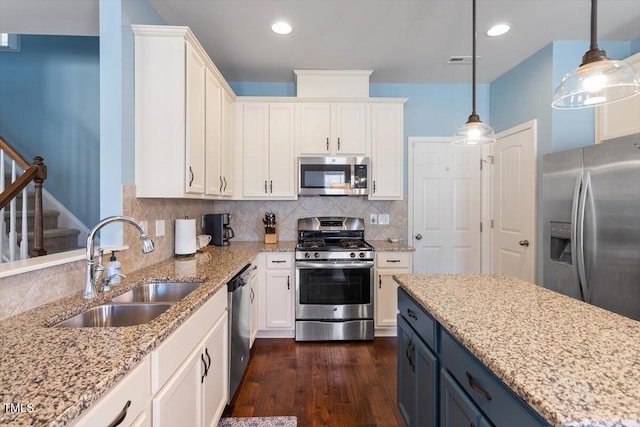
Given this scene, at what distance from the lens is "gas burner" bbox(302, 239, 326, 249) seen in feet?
10.1

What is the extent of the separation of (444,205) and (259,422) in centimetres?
293

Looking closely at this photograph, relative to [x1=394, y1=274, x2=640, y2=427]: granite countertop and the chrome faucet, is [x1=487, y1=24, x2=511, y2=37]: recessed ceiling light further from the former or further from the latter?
the chrome faucet

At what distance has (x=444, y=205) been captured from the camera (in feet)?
12.0

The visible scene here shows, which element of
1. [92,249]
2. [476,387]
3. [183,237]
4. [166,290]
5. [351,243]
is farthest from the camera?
[351,243]

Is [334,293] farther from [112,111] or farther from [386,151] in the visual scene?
[112,111]

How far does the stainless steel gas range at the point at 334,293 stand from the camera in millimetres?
2953

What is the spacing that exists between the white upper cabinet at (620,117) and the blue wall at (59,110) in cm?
458

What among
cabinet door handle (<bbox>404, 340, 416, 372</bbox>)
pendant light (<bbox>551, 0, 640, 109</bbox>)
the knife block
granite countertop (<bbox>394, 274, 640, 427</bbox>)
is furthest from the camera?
the knife block

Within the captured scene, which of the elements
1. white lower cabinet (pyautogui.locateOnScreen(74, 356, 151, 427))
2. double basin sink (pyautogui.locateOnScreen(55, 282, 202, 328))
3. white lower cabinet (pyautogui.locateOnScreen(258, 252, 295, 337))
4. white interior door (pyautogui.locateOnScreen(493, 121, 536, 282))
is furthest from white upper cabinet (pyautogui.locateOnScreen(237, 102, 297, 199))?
white lower cabinet (pyautogui.locateOnScreen(74, 356, 151, 427))

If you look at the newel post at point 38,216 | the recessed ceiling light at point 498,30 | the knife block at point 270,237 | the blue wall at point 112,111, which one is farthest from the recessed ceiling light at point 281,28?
the newel post at point 38,216

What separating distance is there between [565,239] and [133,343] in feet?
9.13

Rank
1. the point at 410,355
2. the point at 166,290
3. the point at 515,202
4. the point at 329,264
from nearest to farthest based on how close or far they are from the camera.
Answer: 1. the point at 410,355
2. the point at 166,290
3. the point at 329,264
4. the point at 515,202

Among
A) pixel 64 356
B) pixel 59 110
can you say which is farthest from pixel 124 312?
pixel 59 110

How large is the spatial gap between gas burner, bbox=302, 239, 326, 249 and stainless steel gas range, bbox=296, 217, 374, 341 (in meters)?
0.09
